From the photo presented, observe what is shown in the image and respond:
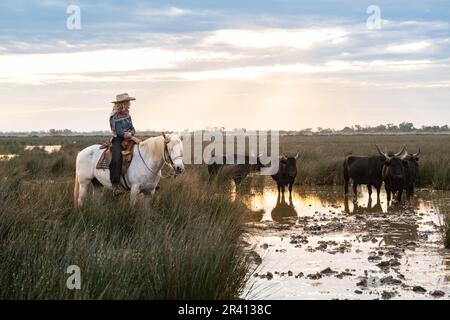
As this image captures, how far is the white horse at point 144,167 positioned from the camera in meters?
10.4

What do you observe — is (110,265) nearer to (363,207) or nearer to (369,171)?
(363,207)

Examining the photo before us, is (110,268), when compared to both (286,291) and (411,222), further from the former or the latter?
(411,222)

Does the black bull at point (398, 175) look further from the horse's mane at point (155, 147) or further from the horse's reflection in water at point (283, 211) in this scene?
the horse's mane at point (155, 147)

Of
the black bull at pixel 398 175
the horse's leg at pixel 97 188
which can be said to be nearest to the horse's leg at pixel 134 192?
the horse's leg at pixel 97 188

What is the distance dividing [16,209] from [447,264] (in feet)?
20.1

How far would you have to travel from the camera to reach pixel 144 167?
35.8 ft

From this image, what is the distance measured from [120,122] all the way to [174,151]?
4.56 ft

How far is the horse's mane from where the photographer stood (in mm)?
10797

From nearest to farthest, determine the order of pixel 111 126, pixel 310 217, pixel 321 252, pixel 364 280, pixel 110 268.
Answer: pixel 110 268 → pixel 364 280 → pixel 321 252 → pixel 111 126 → pixel 310 217

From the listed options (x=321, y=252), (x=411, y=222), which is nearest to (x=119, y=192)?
(x=321, y=252)

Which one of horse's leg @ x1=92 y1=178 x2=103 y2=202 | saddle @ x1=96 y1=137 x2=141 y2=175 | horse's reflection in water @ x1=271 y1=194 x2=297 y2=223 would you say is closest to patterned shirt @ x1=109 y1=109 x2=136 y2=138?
saddle @ x1=96 y1=137 x2=141 y2=175

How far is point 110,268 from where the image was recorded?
539cm

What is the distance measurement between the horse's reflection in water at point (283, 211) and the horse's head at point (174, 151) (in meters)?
4.19

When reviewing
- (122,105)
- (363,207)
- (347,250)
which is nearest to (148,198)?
(122,105)
